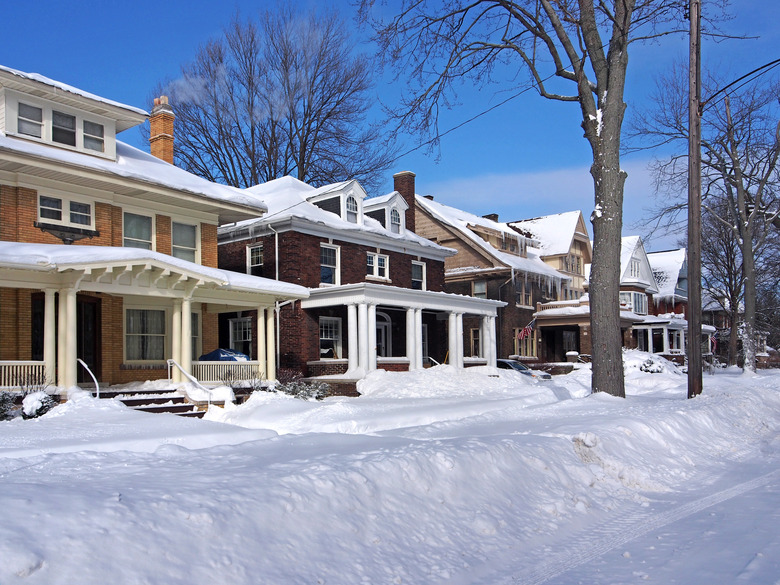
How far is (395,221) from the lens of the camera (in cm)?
2972

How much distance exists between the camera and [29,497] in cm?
474

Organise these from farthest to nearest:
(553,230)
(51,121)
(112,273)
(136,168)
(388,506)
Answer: (553,230)
(136,168)
(51,121)
(112,273)
(388,506)

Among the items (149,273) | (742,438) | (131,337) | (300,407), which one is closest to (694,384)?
(742,438)

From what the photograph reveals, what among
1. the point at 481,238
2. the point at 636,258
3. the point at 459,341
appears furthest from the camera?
the point at 636,258

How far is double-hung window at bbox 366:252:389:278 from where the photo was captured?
27875 millimetres

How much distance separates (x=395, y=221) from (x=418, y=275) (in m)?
2.59

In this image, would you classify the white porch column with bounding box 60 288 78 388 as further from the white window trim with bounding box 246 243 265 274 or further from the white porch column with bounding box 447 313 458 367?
the white porch column with bounding box 447 313 458 367

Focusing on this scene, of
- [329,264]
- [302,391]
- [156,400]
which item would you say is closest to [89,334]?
[156,400]

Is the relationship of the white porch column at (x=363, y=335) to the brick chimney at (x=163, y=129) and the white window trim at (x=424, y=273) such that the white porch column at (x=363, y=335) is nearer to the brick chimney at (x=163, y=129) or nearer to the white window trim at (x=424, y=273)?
the white window trim at (x=424, y=273)

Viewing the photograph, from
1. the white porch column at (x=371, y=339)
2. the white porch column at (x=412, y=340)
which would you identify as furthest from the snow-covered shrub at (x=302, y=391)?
the white porch column at (x=412, y=340)

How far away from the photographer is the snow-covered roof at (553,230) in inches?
1764

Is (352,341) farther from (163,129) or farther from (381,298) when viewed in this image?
(163,129)

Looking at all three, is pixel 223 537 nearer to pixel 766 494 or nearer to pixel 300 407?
pixel 766 494

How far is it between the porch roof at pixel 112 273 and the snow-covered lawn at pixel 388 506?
3.77 metres
